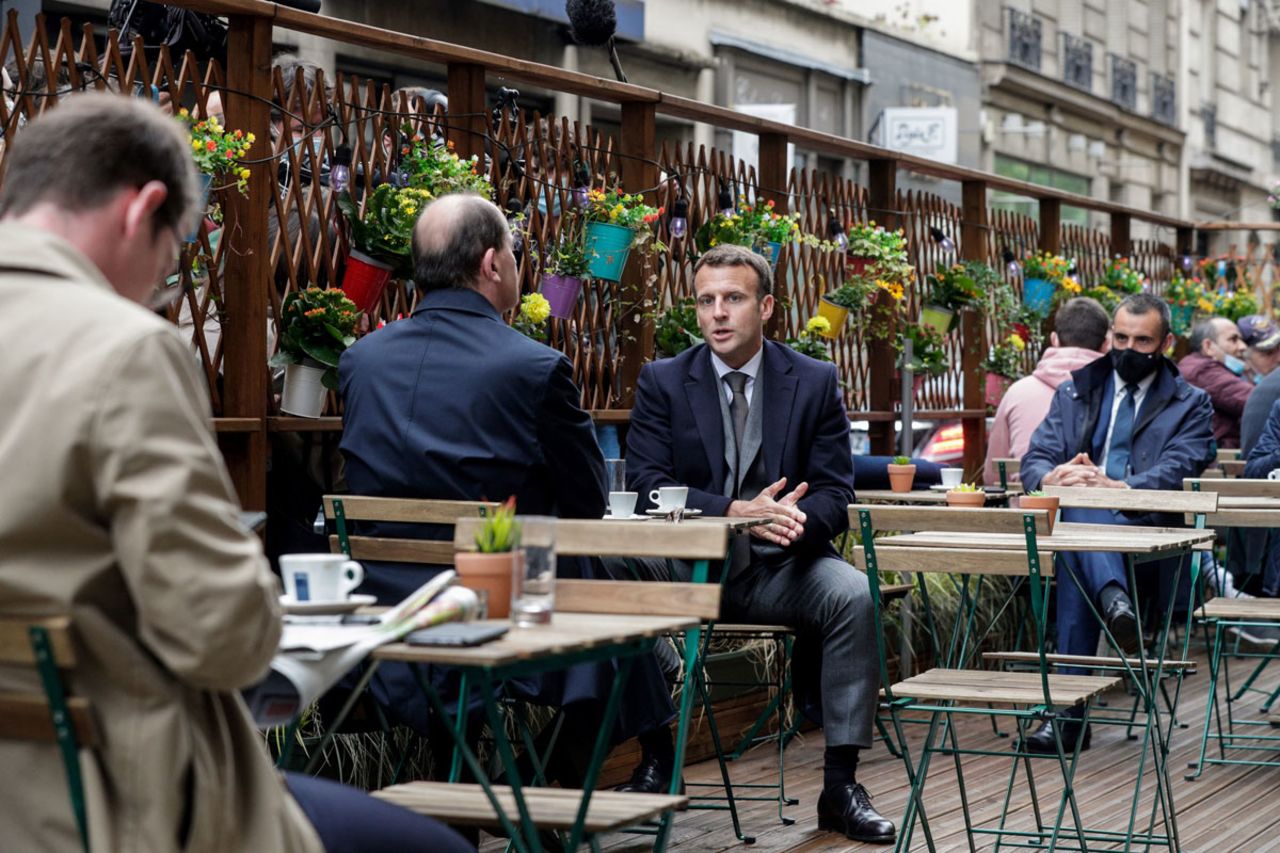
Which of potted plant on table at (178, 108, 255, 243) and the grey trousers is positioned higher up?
potted plant on table at (178, 108, 255, 243)

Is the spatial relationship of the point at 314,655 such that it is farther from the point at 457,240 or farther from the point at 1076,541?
the point at 1076,541

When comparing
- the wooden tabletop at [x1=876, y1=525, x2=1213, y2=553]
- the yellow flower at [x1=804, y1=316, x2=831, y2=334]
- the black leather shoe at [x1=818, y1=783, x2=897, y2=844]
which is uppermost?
the yellow flower at [x1=804, y1=316, x2=831, y2=334]

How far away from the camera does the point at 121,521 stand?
94.7 inches

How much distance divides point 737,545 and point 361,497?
175 cm

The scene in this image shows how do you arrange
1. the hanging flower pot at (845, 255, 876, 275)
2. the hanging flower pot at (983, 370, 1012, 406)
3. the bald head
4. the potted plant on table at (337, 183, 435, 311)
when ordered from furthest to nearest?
the hanging flower pot at (983, 370, 1012, 406)
the hanging flower pot at (845, 255, 876, 275)
the potted plant on table at (337, 183, 435, 311)
the bald head

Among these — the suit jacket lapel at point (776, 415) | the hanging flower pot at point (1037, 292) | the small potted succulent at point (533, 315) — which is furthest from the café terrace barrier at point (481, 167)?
the suit jacket lapel at point (776, 415)

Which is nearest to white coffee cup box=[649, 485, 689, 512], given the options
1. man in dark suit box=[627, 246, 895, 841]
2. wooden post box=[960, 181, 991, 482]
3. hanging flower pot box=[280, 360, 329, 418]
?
man in dark suit box=[627, 246, 895, 841]

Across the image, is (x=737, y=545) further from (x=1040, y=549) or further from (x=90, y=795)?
(x=90, y=795)

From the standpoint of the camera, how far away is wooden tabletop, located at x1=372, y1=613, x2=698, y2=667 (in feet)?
9.60

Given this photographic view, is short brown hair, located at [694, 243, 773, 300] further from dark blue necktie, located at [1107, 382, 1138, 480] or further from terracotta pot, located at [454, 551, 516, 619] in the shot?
terracotta pot, located at [454, 551, 516, 619]

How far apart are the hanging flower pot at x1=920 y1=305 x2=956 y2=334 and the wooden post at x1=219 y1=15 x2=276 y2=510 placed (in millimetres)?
5090

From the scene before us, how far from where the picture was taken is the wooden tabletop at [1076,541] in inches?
207

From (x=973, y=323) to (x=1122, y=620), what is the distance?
4500 millimetres

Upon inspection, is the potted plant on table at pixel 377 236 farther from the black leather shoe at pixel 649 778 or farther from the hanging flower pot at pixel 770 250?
the hanging flower pot at pixel 770 250
